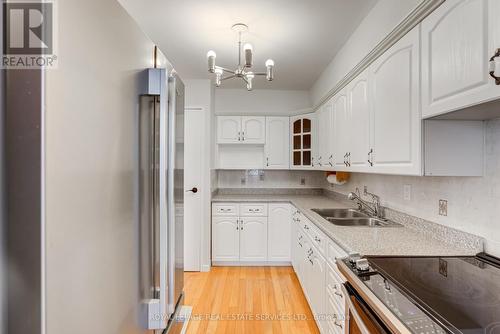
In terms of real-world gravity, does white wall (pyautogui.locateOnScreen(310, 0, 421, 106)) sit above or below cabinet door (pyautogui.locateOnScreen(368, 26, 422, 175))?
above

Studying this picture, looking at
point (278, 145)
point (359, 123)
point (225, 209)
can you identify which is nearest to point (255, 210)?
point (225, 209)

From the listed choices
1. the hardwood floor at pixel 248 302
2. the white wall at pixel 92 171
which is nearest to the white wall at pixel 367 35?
the white wall at pixel 92 171

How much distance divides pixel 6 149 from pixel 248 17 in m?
2.10

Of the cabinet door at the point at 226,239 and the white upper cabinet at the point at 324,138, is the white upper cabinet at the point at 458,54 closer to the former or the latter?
the white upper cabinet at the point at 324,138

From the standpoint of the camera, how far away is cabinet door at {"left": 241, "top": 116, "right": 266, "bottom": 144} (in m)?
3.97

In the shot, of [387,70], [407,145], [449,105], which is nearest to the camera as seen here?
[449,105]

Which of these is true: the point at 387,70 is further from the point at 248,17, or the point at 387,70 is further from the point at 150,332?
the point at 150,332

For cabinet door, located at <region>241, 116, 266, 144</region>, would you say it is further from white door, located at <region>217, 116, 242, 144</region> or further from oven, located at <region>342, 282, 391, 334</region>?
oven, located at <region>342, 282, 391, 334</region>

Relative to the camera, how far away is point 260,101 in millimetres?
4176

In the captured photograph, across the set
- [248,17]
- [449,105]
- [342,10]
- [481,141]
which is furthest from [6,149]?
[342,10]

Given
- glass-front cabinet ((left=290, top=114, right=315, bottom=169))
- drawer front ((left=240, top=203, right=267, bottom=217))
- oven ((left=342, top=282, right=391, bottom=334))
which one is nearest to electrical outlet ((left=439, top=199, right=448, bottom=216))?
oven ((left=342, top=282, right=391, bottom=334))

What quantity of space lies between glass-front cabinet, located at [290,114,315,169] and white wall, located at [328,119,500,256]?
184 cm

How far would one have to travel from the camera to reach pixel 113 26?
0.65 metres

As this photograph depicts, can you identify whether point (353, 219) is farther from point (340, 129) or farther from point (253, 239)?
point (253, 239)
